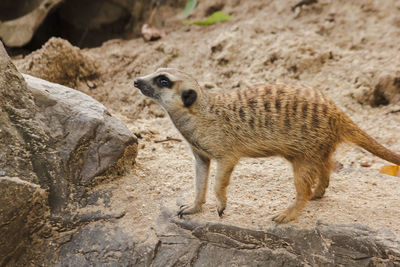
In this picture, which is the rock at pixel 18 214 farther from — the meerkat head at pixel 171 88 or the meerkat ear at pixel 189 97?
the meerkat ear at pixel 189 97

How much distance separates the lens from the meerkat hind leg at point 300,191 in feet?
7.46

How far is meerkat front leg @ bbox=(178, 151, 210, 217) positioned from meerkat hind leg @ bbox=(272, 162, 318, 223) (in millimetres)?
442

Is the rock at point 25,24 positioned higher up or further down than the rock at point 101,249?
higher up

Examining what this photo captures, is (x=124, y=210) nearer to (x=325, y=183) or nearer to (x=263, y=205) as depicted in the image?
(x=263, y=205)

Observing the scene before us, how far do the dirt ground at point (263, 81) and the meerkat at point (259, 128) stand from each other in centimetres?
25

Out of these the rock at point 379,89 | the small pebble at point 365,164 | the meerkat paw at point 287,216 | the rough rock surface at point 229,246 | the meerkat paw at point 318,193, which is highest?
the rock at point 379,89

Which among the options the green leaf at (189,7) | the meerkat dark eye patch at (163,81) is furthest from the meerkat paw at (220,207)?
the green leaf at (189,7)

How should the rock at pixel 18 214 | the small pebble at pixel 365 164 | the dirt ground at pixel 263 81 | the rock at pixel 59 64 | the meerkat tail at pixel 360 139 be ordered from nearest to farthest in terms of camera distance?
1. the rock at pixel 18 214
2. the meerkat tail at pixel 360 139
3. the dirt ground at pixel 263 81
4. the small pebble at pixel 365 164
5. the rock at pixel 59 64

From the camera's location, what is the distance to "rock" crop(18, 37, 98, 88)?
3801mm

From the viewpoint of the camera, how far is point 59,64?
3967mm

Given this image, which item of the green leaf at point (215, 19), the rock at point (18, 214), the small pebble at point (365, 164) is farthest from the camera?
the green leaf at point (215, 19)

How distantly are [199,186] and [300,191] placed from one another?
1.92 feet

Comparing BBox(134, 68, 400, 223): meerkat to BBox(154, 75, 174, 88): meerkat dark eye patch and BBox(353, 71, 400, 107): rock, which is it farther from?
BBox(353, 71, 400, 107): rock

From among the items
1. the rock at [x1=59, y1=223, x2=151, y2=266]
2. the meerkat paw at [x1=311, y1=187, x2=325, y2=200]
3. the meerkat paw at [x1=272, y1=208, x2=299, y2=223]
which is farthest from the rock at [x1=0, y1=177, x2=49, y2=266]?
the meerkat paw at [x1=311, y1=187, x2=325, y2=200]
